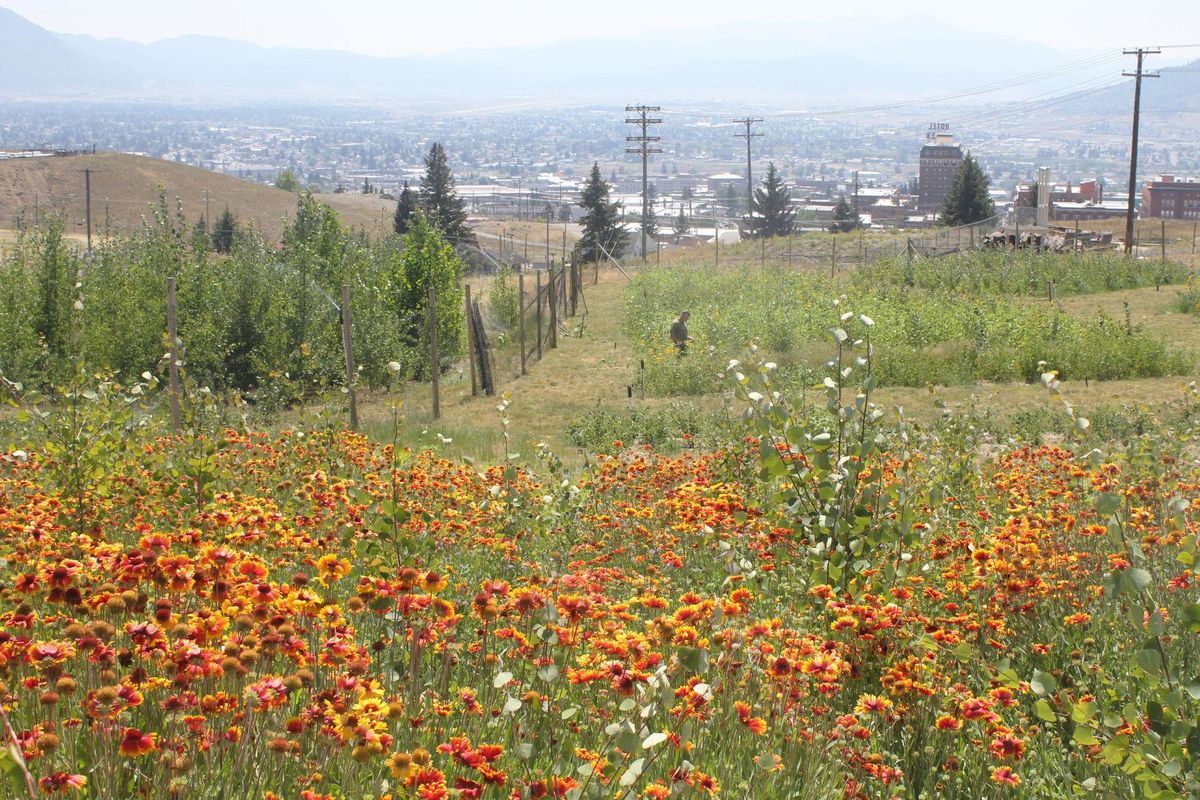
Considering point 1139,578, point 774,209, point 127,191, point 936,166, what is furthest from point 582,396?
point 936,166

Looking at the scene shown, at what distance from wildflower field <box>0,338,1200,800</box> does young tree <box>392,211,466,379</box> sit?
Result: 16958 millimetres

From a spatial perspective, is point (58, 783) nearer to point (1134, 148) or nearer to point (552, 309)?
point (552, 309)

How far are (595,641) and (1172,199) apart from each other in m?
165

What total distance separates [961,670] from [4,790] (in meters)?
3.04

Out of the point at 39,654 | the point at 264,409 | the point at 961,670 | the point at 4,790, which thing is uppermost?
the point at 39,654

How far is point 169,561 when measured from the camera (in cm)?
295

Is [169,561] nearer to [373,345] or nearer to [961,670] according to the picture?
[961,670]

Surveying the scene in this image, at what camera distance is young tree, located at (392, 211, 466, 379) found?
2347cm

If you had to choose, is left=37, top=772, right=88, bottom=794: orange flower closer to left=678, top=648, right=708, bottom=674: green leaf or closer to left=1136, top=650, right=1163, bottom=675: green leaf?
left=678, top=648, right=708, bottom=674: green leaf

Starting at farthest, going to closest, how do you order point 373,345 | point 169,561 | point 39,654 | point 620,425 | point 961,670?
1. point 373,345
2. point 620,425
3. point 961,670
4. point 169,561
5. point 39,654

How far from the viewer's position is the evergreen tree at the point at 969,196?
54281 millimetres

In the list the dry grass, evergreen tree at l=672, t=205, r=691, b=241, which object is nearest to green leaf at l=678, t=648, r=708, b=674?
the dry grass

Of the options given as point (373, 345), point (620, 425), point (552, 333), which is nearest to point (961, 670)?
point (620, 425)

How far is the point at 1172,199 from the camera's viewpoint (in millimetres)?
150000
